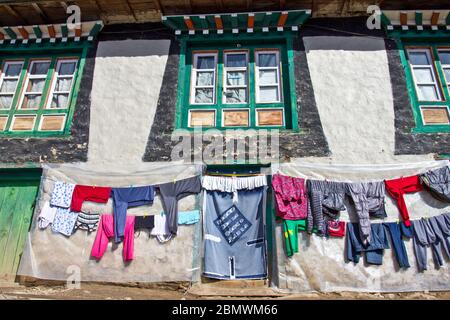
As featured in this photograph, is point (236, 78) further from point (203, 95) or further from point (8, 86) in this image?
point (8, 86)

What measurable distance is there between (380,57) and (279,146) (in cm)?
313

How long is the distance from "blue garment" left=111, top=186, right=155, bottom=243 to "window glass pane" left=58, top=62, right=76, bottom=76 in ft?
11.3

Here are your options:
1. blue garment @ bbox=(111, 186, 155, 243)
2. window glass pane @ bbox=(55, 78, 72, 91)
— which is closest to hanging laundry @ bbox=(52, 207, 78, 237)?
blue garment @ bbox=(111, 186, 155, 243)

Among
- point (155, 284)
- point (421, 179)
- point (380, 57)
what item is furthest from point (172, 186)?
point (380, 57)

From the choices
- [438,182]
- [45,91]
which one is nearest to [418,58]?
[438,182]

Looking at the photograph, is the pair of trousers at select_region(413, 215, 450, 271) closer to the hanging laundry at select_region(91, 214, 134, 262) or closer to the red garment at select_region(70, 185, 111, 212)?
the hanging laundry at select_region(91, 214, 134, 262)

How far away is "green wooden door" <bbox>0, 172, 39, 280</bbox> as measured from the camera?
291 inches

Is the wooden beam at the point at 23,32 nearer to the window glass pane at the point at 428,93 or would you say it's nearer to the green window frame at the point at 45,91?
the green window frame at the point at 45,91

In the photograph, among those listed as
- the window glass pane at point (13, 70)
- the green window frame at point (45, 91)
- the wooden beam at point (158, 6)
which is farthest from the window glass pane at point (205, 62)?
the window glass pane at point (13, 70)

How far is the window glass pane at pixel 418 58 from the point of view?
27.9 ft

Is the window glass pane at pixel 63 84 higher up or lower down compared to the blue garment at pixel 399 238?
higher up

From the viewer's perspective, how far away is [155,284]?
677 centimetres

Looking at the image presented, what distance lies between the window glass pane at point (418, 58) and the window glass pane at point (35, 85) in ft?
27.6

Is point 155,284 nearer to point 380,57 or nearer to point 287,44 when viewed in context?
point 287,44
